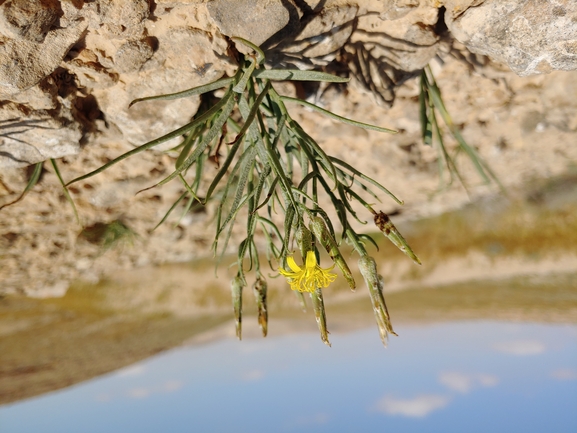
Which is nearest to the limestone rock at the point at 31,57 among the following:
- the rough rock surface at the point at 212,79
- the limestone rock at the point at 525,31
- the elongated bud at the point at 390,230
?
the rough rock surface at the point at 212,79

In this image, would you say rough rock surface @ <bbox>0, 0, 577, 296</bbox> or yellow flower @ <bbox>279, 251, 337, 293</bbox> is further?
rough rock surface @ <bbox>0, 0, 577, 296</bbox>

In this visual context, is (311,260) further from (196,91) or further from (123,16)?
(123,16)

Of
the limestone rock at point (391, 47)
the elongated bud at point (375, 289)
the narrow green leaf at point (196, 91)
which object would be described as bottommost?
the elongated bud at point (375, 289)

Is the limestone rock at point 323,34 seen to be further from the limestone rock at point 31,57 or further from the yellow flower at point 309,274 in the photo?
the yellow flower at point 309,274

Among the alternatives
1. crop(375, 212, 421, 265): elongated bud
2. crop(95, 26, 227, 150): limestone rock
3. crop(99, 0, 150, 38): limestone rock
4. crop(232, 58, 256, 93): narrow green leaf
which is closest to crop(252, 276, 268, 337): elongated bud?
crop(375, 212, 421, 265): elongated bud

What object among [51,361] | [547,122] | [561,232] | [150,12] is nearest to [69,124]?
[150,12]

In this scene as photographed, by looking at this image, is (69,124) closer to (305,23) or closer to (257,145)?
(257,145)

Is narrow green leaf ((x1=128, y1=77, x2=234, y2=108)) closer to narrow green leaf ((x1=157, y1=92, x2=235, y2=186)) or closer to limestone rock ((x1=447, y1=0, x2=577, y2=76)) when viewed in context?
narrow green leaf ((x1=157, y1=92, x2=235, y2=186))

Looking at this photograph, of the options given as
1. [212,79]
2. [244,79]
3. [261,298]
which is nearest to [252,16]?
[244,79]
